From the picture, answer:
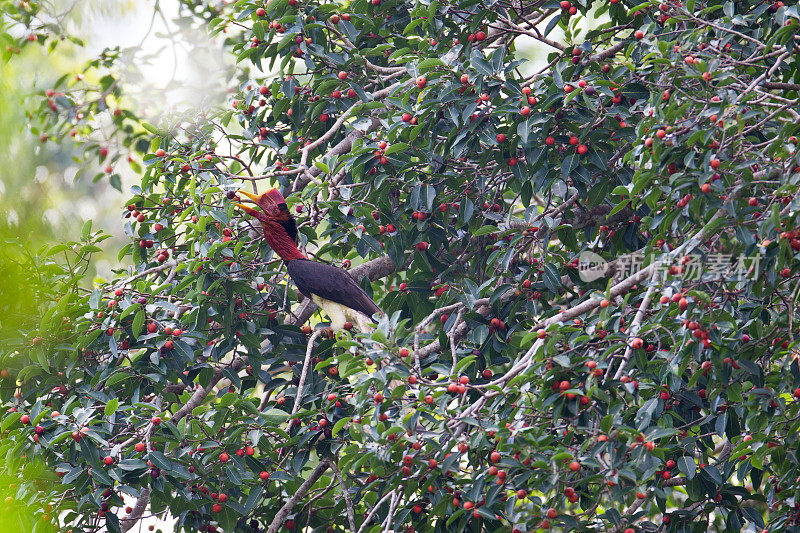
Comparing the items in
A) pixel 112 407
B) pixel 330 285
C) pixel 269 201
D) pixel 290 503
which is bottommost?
pixel 290 503

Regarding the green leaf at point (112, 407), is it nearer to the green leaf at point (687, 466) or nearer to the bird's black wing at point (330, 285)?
the bird's black wing at point (330, 285)

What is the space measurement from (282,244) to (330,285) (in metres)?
0.34

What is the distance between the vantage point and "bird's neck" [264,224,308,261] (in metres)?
3.75

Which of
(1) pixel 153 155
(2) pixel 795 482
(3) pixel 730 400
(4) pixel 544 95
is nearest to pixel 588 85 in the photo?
(4) pixel 544 95

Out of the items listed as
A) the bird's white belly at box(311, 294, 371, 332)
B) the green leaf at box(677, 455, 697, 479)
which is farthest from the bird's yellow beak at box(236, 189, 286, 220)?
the green leaf at box(677, 455, 697, 479)

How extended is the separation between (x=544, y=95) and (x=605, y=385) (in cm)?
129

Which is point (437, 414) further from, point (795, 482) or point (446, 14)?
point (446, 14)

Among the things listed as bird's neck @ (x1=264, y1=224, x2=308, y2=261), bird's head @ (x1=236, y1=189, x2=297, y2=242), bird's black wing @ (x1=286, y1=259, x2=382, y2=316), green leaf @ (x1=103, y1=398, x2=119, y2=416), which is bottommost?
green leaf @ (x1=103, y1=398, x2=119, y2=416)

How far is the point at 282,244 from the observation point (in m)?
3.84

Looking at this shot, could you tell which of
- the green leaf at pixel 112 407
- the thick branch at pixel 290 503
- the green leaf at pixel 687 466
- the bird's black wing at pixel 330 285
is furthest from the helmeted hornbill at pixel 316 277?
the green leaf at pixel 687 466

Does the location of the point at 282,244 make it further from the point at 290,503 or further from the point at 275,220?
the point at 290,503

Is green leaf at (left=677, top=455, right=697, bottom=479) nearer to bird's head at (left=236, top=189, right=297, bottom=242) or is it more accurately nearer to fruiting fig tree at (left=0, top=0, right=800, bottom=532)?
fruiting fig tree at (left=0, top=0, right=800, bottom=532)

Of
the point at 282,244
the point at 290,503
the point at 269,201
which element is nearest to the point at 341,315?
the point at 282,244

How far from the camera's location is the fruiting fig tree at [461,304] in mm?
2477
